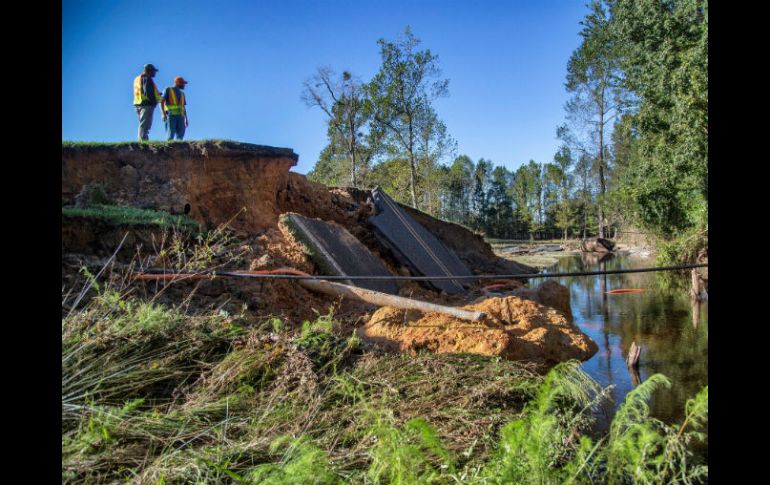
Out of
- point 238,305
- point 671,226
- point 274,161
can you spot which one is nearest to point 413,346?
point 238,305

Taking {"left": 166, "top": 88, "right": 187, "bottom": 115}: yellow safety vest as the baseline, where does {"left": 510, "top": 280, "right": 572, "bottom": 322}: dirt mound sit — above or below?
below

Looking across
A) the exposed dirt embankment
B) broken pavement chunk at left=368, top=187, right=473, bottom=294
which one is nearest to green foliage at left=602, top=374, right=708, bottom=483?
broken pavement chunk at left=368, top=187, right=473, bottom=294

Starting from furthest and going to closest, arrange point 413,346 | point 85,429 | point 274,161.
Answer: point 274,161, point 413,346, point 85,429

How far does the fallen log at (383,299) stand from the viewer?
5988 millimetres

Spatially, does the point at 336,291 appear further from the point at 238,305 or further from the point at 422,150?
the point at 422,150

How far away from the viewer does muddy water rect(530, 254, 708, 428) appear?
6.55 meters

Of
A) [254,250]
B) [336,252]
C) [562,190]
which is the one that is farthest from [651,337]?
[562,190]

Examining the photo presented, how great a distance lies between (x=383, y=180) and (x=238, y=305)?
24.5 m

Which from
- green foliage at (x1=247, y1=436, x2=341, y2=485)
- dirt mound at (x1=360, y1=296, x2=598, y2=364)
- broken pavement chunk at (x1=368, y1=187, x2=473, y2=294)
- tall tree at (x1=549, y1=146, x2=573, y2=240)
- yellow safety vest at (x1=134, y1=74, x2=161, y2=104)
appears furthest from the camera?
tall tree at (x1=549, y1=146, x2=573, y2=240)

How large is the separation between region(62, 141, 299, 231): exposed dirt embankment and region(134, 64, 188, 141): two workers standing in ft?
3.40

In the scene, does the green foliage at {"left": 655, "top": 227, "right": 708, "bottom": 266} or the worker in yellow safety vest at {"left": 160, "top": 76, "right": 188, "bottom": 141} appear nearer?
the worker in yellow safety vest at {"left": 160, "top": 76, "right": 188, "bottom": 141}

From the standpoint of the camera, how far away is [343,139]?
28.3 meters

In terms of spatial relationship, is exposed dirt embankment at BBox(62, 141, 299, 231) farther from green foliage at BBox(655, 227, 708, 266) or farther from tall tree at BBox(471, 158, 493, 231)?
A: tall tree at BBox(471, 158, 493, 231)

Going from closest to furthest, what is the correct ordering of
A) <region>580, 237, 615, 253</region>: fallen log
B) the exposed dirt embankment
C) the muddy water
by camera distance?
the muddy water < the exposed dirt embankment < <region>580, 237, 615, 253</region>: fallen log
